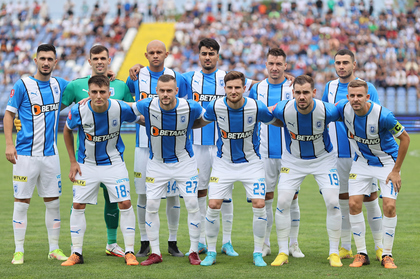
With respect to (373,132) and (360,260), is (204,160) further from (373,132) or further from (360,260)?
(360,260)

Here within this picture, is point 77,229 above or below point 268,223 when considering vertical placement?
above

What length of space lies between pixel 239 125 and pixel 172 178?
1041mm

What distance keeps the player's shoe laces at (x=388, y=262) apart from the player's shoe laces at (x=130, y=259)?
2.88m

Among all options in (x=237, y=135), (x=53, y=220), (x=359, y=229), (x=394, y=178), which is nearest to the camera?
(x=394, y=178)

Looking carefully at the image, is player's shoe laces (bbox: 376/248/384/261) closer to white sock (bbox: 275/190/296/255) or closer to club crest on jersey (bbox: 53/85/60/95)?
white sock (bbox: 275/190/296/255)

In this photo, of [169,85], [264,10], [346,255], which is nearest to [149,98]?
[169,85]

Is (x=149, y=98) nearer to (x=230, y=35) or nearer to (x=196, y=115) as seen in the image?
(x=196, y=115)

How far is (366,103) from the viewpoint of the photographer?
20.8ft

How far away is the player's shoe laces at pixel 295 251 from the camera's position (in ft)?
23.1

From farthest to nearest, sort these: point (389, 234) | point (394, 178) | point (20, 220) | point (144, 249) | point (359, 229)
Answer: point (144, 249) < point (20, 220) < point (359, 229) < point (389, 234) < point (394, 178)

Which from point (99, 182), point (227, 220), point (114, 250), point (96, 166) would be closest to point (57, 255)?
point (114, 250)

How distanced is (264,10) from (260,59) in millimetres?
6268

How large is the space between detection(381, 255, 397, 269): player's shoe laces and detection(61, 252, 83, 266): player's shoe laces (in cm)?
356

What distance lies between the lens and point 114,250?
23.5ft
